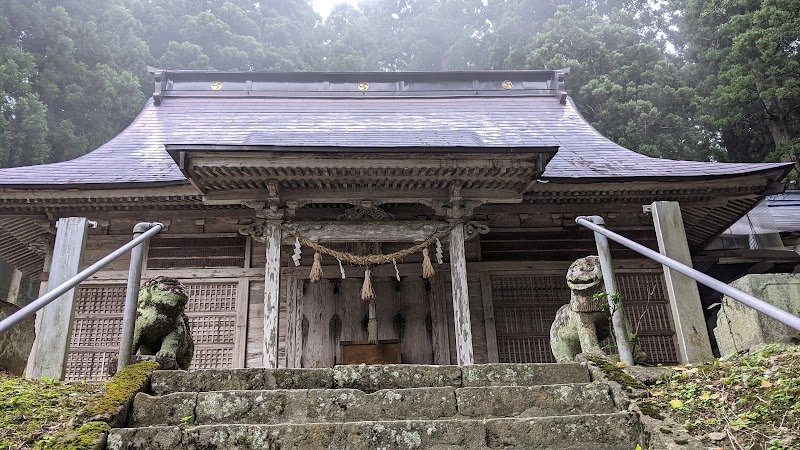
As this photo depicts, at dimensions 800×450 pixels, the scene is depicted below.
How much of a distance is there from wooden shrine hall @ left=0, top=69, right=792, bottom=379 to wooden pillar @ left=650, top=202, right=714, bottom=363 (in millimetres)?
39

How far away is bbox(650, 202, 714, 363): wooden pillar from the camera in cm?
539

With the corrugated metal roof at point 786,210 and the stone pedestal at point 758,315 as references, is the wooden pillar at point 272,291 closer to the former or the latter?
the stone pedestal at point 758,315

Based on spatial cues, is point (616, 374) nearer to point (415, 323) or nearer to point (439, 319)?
point (439, 319)

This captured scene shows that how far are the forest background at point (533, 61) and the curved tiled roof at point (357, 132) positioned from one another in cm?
717

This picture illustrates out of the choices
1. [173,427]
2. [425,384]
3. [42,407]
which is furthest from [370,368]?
[42,407]

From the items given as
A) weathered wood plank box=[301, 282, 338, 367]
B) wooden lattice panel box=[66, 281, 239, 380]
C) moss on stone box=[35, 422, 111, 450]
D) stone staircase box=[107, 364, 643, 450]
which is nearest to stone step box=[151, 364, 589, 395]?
stone staircase box=[107, 364, 643, 450]

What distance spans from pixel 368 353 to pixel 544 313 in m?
2.79

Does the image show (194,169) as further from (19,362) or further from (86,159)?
(86,159)

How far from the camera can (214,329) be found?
27.0 ft

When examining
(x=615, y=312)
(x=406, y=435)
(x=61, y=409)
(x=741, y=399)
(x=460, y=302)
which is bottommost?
(x=406, y=435)

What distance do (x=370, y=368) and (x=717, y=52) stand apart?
62.3 ft

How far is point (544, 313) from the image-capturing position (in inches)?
340

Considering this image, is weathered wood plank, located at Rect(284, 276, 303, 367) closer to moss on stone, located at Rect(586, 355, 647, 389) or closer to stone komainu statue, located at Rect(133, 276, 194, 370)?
stone komainu statue, located at Rect(133, 276, 194, 370)

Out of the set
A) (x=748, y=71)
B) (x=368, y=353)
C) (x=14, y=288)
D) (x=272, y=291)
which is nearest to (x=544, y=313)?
(x=368, y=353)
